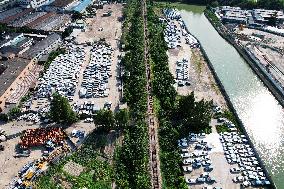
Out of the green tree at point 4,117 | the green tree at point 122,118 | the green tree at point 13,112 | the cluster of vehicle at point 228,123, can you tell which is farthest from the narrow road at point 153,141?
the green tree at point 4,117

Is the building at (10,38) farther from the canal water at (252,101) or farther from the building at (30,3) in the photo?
the canal water at (252,101)

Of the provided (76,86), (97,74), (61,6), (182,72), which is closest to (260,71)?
(182,72)

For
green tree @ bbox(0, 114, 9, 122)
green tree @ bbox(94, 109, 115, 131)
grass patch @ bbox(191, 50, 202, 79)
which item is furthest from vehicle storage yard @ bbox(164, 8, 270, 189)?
green tree @ bbox(0, 114, 9, 122)

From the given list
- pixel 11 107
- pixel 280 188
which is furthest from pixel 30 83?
pixel 280 188

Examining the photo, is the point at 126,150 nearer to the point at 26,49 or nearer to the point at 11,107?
the point at 11,107

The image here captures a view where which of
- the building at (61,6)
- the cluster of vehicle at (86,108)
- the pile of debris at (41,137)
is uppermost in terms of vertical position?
the building at (61,6)

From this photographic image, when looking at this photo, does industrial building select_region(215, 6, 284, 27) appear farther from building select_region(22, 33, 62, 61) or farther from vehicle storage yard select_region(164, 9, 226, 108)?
building select_region(22, 33, 62, 61)

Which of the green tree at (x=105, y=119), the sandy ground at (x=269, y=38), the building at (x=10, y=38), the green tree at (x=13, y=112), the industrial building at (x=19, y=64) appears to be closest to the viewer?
the green tree at (x=105, y=119)
